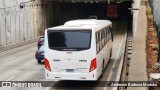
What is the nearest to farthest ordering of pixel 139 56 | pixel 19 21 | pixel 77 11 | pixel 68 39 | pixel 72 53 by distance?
pixel 72 53
pixel 68 39
pixel 139 56
pixel 19 21
pixel 77 11

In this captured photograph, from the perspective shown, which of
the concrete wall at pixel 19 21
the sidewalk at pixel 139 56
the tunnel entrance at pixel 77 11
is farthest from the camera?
the tunnel entrance at pixel 77 11

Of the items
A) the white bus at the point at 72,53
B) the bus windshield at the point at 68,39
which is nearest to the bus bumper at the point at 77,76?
the white bus at the point at 72,53

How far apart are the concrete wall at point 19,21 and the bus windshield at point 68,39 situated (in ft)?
86.9

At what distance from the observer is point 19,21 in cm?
4962

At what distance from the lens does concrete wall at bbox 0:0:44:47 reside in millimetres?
45781

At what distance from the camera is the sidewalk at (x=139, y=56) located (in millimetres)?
18188

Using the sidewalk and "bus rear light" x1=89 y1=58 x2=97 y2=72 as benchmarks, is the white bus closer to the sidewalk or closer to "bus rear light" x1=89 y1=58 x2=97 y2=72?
"bus rear light" x1=89 y1=58 x2=97 y2=72

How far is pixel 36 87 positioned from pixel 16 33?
2954cm

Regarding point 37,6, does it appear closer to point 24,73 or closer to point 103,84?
point 24,73

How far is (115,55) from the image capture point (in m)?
33.4

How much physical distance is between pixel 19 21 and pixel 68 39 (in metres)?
31.3

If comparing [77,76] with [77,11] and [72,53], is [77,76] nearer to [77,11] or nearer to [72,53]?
[72,53]

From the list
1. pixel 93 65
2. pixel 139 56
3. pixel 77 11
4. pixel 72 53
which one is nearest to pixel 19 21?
pixel 77 11

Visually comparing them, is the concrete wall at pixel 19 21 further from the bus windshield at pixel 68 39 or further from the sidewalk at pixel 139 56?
the bus windshield at pixel 68 39
